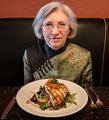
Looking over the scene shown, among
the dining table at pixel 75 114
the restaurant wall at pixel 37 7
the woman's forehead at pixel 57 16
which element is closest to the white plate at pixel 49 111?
the dining table at pixel 75 114

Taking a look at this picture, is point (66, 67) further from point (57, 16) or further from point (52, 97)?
point (52, 97)

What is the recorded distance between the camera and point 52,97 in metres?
1.08

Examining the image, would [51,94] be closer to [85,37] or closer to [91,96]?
[91,96]

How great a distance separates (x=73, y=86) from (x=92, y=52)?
0.59 m

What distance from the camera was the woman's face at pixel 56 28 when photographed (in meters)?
1.42

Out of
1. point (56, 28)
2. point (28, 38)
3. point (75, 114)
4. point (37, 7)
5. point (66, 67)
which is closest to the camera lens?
point (75, 114)

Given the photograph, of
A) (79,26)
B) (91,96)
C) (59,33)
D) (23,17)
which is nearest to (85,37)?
(79,26)

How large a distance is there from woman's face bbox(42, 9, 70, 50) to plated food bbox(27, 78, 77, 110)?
0.34 metres

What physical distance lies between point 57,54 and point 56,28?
6.8 inches

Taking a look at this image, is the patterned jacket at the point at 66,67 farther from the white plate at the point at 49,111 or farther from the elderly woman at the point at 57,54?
the white plate at the point at 49,111

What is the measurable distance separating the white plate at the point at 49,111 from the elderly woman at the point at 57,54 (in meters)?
0.25

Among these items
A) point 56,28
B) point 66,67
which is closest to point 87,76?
point 66,67

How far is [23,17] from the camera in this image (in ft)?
6.48

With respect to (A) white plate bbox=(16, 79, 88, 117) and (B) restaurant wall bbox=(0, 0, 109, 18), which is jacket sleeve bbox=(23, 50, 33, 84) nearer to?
(A) white plate bbox=(16, 79, 88, 117)
